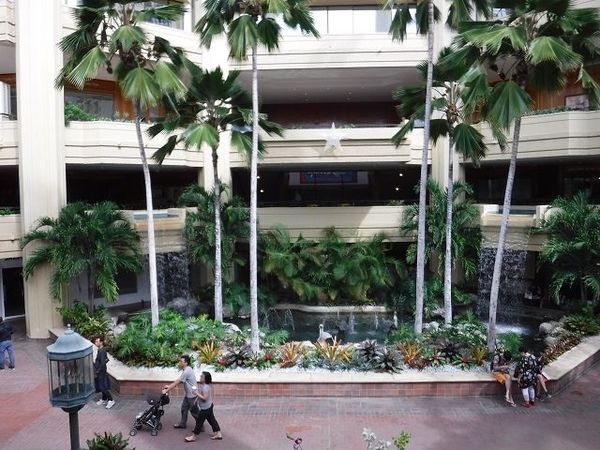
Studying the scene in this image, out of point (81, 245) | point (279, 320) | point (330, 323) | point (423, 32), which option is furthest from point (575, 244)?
point (81, 245)

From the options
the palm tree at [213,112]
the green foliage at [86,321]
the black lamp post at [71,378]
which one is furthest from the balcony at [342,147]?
the black lamp post at [71,378]

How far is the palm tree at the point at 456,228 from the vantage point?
19.2m

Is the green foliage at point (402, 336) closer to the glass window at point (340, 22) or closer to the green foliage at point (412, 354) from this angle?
the green foliage at point (412, 354)

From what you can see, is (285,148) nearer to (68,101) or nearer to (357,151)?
(357,151)

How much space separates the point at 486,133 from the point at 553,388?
37.7 ft

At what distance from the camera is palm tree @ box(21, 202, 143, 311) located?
16188 millimetres

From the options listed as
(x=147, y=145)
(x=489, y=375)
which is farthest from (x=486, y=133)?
(x=147, y=145)

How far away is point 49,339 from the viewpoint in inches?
683

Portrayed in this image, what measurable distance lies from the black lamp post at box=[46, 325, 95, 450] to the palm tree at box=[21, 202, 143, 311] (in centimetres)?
932

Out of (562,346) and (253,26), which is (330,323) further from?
(253,26)

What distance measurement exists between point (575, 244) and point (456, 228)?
Result: 4.29m

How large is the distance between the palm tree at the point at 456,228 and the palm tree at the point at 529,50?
6117 mm

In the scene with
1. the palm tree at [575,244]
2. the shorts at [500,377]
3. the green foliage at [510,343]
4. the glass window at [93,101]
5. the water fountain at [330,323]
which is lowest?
the water fountain at [330,323]

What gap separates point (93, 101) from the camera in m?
21.6
